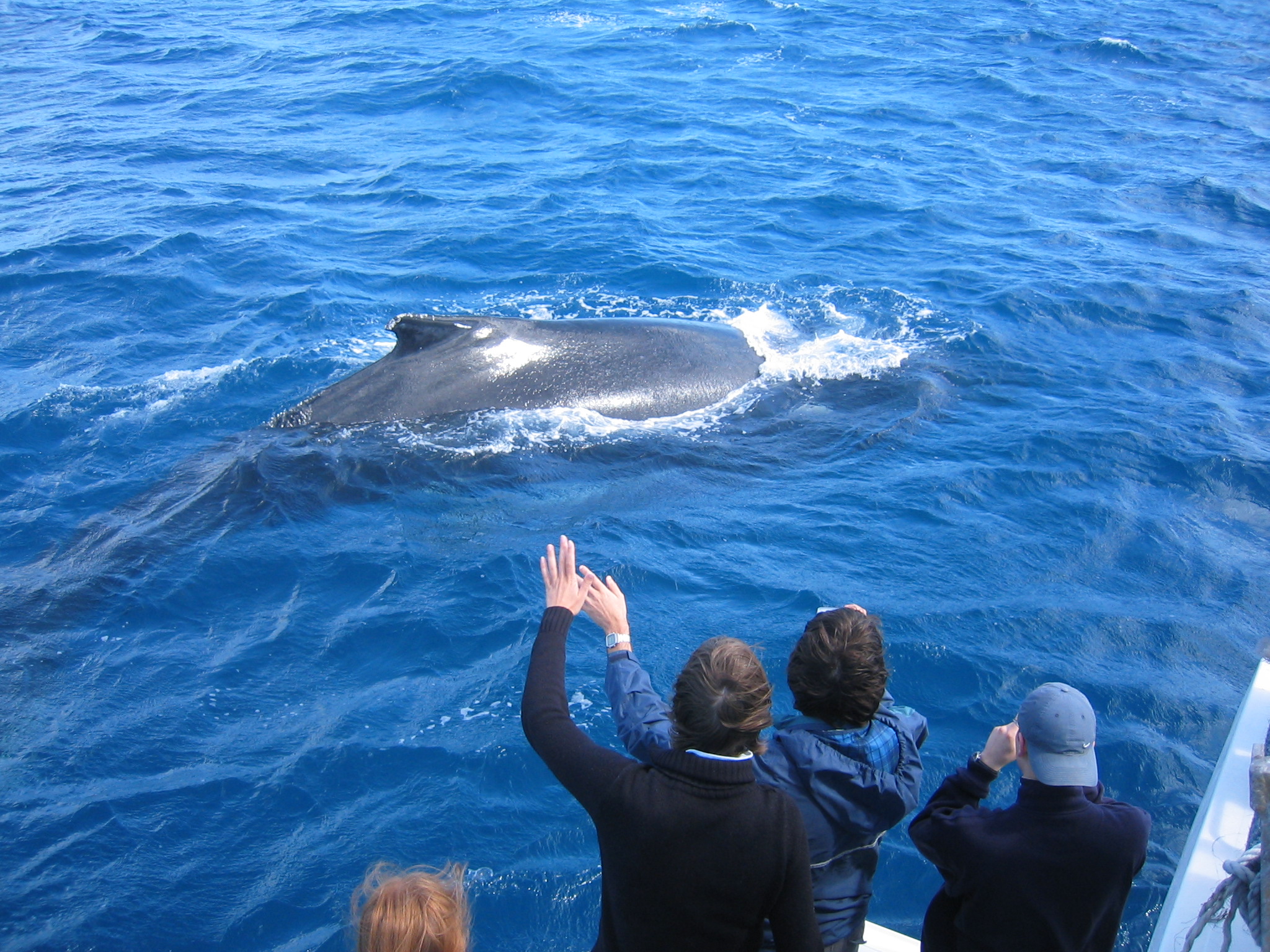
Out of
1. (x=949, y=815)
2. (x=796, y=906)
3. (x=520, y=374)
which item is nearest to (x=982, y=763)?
(x=949, y=815)

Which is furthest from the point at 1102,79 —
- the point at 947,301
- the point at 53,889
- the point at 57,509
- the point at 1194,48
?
the point at 53,889

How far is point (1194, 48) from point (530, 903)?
28430 millimetres

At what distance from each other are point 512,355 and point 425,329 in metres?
0.81

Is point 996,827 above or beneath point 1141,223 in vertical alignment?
above

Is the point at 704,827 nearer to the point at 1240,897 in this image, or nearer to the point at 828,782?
the point at 828,782

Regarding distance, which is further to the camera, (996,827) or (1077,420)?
(1077,420)

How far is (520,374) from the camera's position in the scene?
9.07 metres

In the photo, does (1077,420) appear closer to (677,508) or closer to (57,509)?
(677,508)

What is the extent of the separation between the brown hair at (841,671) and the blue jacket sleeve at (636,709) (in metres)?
0.48

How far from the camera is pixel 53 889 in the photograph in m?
4.97

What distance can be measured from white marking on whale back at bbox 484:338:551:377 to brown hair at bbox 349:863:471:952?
21.8 ft

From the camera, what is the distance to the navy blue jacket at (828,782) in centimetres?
332

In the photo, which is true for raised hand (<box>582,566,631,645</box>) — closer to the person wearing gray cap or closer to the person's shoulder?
the person wearing gray cap

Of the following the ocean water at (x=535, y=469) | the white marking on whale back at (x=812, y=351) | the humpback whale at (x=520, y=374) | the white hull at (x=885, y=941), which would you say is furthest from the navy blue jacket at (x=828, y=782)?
the white marking on whale back at (x=812, y=351)
